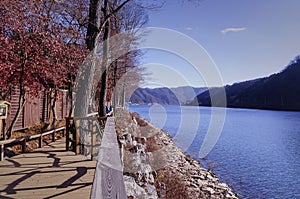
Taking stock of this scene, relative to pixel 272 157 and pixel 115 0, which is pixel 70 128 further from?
pixel 272 157

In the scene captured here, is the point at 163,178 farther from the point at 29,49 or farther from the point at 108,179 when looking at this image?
the point at 108,179

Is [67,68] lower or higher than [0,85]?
higher

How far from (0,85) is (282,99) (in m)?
59.9

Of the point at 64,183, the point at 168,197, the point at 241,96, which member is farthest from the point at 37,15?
the point at 241,96

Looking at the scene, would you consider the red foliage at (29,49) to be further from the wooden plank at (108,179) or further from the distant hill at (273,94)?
the distant hill at (273,94)

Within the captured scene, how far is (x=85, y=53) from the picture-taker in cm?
693

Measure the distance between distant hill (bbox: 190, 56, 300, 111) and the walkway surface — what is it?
4640 cm

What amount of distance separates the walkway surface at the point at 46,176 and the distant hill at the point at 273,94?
4640 centimetres

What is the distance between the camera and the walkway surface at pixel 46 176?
3.10m

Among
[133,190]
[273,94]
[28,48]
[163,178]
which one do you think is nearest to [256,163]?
[163,178]

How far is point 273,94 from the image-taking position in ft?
194

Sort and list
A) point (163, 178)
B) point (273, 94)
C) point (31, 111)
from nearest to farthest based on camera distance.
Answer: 1. point (163, 178)
2. point (31, 111)
3. point (273, 94)

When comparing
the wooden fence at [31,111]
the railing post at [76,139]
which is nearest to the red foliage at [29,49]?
the railing post at [76,139]

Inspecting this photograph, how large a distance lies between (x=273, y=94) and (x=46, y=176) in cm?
6261
